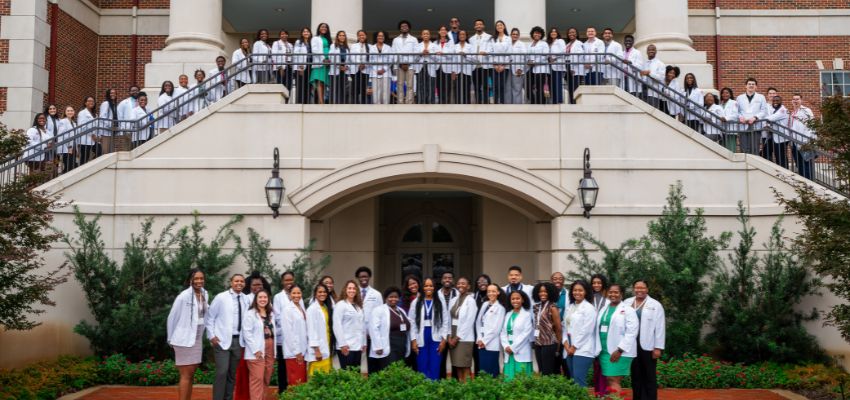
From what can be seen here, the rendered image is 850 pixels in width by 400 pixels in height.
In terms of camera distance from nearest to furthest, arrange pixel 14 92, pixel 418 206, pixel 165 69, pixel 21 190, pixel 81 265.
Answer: pixel 21 190 < pixel 81 265 < pixel 165 69 < pixel 14 92 < pixel 418 206

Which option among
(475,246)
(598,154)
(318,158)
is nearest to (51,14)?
(318,158)

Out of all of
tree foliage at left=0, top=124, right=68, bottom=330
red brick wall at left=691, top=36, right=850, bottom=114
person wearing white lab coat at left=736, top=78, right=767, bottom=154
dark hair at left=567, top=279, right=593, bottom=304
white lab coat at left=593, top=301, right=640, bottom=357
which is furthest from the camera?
red brick wall at left=691, top=36, right=850, bottom=114

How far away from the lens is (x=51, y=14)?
772 inches

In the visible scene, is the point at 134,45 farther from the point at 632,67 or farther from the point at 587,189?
the point at 587,189

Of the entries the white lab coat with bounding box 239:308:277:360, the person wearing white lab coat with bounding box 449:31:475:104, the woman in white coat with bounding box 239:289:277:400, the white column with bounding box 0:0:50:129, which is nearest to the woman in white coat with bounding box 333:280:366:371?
the woman in white coat with bounding box 239:289:277:400

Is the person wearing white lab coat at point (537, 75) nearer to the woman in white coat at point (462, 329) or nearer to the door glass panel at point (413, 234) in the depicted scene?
the woman in white coat at point (462, 329)

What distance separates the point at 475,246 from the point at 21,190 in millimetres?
11250

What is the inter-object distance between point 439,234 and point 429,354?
9650 mm

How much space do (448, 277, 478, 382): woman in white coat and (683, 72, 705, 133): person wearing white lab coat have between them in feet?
19.3

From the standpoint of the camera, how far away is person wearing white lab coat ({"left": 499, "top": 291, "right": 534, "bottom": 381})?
10344 millimetres

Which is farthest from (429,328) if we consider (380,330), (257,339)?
(257,339)

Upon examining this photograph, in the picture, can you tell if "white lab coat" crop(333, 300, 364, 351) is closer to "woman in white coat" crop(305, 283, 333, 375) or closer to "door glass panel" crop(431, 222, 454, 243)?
"woman in white coat" crop(305, 283, 333, 375)

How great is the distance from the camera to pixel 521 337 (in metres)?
10.3

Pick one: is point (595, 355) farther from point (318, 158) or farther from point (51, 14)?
point (51, 14)
